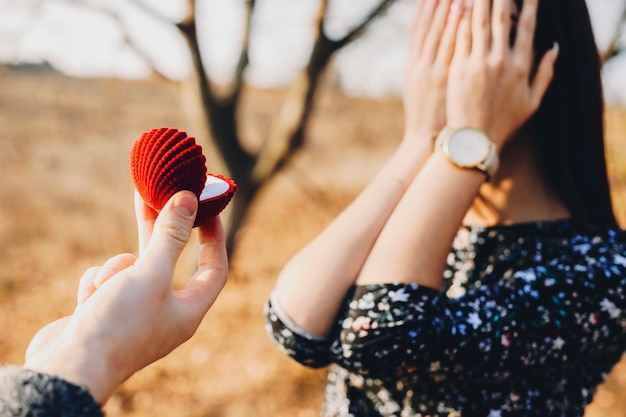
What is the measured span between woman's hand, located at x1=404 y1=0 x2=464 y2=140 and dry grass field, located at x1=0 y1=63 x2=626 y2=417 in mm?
2857

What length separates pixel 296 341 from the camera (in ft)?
4.02

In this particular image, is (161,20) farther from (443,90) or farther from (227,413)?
(443,90)

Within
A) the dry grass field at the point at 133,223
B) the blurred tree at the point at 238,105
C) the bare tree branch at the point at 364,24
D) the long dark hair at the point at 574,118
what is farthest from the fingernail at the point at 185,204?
the bare tree branch at the point at 364,24

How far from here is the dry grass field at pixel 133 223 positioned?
4.32 metres

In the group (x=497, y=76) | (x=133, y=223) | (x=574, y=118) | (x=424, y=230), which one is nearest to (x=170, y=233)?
(x=424, y=230)

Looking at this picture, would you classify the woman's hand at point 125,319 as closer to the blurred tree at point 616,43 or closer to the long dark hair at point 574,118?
the long dark hair at point 574,118

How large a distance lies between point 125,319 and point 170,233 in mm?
151

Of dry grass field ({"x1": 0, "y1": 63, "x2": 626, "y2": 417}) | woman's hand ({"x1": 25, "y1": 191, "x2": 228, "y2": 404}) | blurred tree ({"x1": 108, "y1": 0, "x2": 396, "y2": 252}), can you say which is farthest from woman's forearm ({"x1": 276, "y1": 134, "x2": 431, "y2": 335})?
blurred tree ({"x1": 108, "y1": 0, "x2": 396, "y2": 252})

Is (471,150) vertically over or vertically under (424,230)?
over

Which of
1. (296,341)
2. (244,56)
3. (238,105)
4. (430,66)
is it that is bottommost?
(238,105)

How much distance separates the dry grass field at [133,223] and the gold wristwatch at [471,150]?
9.71 ft

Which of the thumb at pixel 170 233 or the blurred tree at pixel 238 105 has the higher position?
the thumb at pixel 170 233

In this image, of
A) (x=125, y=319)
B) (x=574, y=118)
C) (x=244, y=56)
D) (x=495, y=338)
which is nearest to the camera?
(x=125, y=319)

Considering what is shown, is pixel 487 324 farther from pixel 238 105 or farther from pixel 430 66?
pixel 238 105
